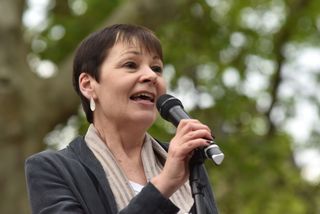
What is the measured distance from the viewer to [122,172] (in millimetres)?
3291

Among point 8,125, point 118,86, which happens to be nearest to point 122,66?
point 118,86

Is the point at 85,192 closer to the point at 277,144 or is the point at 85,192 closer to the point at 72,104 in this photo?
the point at 72,104

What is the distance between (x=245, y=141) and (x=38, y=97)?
376 centimetres

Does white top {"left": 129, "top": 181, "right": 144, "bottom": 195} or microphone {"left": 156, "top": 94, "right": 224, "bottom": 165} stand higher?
microphone {"left": 156, "top": 94, "right": 224, "bottom": 165}

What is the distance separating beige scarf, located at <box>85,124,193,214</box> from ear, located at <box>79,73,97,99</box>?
13 cm

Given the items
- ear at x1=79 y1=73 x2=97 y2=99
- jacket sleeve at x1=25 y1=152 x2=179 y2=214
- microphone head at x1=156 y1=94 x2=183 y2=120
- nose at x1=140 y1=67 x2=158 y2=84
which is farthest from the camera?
ear at x1=79 y1=73 x2=97 y2=99

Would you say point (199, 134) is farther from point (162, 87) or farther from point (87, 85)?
point (87, 85)

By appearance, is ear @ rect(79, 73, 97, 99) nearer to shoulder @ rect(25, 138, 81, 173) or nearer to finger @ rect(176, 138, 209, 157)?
shoulder @ rect(25, 138, 81, 173)

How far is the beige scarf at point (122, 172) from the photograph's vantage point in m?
3.20

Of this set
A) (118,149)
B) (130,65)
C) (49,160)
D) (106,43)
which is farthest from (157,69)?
(49,160)

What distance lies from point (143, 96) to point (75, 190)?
409 mm

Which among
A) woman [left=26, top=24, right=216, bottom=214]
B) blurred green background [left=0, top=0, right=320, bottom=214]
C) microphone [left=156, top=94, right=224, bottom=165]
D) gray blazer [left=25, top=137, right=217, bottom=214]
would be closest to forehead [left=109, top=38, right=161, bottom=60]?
woman [left=26, top=24, right=216, bottom=214]

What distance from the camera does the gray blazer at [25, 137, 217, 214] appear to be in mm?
2986

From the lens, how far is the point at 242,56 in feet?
46.4
